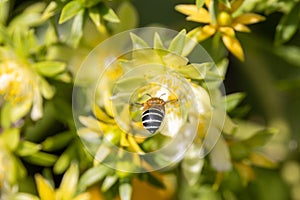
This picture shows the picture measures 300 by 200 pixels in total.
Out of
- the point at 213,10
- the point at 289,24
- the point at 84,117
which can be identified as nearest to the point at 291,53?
the point at 289,24

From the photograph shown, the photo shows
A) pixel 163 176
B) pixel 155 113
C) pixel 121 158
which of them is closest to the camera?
pixel 155 113

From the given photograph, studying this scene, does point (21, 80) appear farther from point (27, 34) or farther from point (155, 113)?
point (155, 113)

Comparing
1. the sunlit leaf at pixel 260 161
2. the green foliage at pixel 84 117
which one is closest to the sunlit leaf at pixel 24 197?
the green foliage at pixel 84 117

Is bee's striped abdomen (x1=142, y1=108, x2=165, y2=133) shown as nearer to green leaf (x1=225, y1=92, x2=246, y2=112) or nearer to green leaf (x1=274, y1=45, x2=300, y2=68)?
green leaf (x1=225, y1=92, x2=246, y2=112)

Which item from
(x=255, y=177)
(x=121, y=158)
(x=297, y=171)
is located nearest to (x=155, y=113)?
(x=121, y=158)

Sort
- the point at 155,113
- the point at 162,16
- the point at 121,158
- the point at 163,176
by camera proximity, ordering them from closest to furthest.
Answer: the point at 155,113 < the point at 121,158 < the point at 163,176 < the point at 162,16

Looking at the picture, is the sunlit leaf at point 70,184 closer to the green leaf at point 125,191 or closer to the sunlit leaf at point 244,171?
the green leaf at point 125,191

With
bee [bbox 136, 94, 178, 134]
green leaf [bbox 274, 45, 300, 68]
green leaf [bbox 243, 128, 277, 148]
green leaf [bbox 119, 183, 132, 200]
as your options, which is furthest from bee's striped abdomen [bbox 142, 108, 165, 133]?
green leaf [bbox 274, 45, 300, 68]
